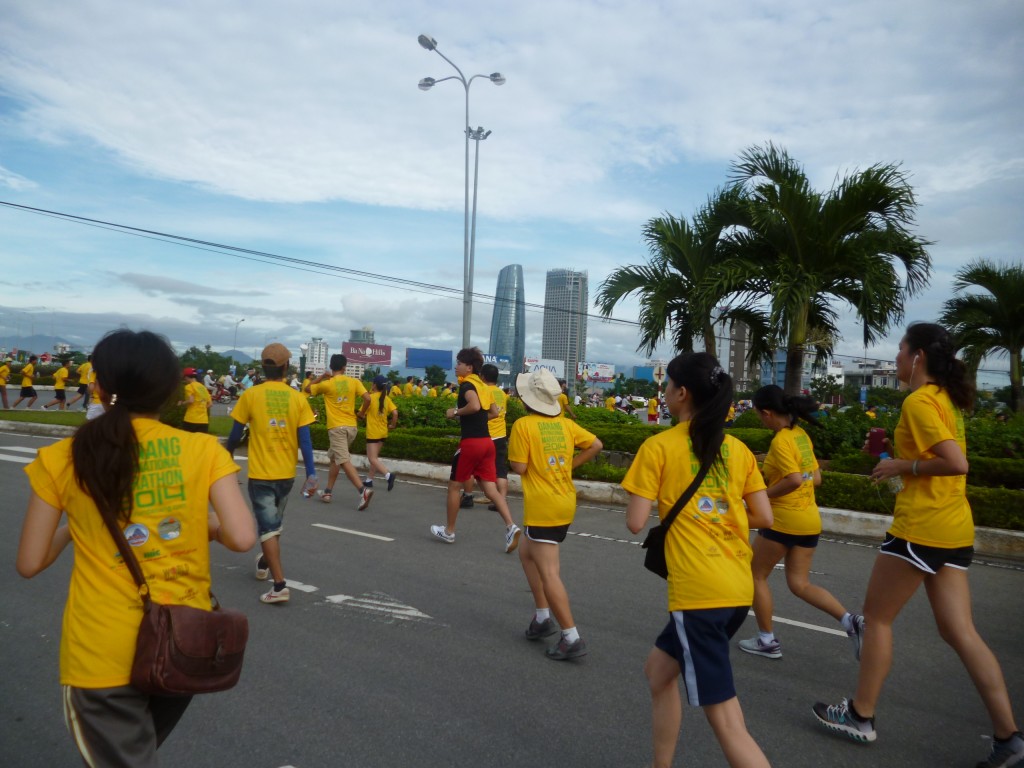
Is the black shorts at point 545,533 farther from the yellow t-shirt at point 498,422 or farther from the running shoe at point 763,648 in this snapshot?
the yellow t-shirt at point 498,422

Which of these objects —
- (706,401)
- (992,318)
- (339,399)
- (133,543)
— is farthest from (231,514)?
(992,318)

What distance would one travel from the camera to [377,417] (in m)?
11.0

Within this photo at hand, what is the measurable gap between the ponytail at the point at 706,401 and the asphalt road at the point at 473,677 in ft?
5.28

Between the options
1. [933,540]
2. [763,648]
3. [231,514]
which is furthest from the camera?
[763,648]

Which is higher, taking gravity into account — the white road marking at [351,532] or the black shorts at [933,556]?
the black shorts at [933,556]

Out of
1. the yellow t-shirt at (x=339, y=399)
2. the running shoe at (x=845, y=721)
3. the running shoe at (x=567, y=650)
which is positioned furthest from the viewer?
the yellow t-shirt at (x=339, y=399)

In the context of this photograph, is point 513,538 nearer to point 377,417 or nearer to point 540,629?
point 540,629

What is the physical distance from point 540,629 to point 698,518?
2.56 m

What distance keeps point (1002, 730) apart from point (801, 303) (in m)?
8.55

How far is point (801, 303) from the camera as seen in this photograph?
37.3 ft

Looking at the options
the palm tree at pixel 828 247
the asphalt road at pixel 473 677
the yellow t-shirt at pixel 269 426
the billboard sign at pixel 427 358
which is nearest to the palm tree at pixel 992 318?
the palm tree at pixel 828 247

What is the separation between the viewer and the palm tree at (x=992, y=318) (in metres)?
16.6

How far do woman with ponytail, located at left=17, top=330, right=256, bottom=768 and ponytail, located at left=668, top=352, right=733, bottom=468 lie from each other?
1605 mm

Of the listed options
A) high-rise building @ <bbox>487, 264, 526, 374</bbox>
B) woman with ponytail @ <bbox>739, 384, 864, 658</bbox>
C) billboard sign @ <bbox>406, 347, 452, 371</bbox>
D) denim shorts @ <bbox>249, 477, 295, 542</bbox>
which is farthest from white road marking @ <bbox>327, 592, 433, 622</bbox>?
high-rise building @ <bbox>487, 264, 526, 374</bbox>
